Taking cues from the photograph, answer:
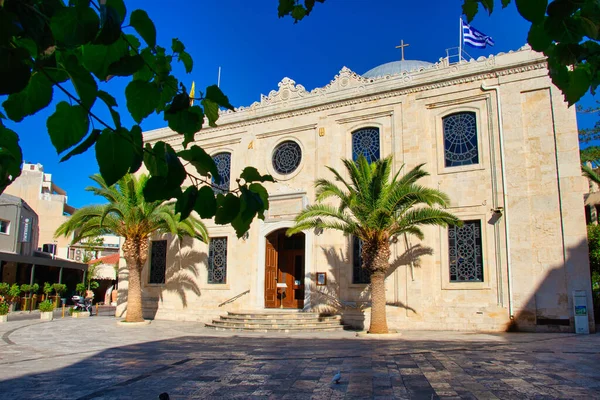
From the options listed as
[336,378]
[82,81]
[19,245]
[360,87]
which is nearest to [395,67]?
[360,87]

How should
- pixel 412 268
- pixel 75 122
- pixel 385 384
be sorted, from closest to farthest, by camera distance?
1. pixel 75 122
2. pixel 385 384
3. pixel 412 268

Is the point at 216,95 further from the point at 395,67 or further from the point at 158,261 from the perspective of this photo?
the point at 395,67

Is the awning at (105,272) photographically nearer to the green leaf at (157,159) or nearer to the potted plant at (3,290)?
the potted plant at (3,290)

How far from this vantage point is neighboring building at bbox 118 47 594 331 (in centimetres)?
1431

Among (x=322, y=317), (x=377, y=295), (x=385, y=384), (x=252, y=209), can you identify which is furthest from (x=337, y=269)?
(x=252, y=209)

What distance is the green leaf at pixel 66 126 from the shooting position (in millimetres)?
1610

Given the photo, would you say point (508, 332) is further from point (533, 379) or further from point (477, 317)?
point (533, 379)

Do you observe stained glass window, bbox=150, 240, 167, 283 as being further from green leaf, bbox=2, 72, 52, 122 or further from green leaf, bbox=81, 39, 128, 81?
green leaf, bbox=81, 39, 128, 81

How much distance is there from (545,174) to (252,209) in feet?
48.0

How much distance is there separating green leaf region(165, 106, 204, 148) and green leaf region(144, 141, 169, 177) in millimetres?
94

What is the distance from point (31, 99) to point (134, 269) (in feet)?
54.3

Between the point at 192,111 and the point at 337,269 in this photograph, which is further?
the point at 337,269

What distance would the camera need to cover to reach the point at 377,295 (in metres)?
14.0

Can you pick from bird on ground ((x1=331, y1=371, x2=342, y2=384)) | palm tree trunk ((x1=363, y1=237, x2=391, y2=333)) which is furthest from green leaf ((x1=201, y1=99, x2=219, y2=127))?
palm tree trunk ((x1=363, y1=237, x2=391, y2=333))
